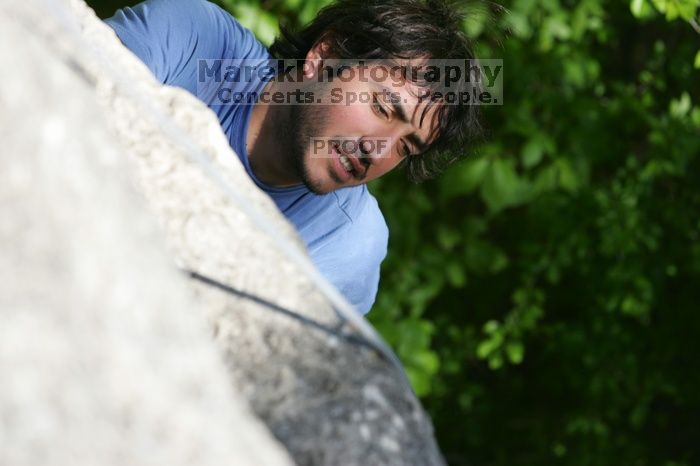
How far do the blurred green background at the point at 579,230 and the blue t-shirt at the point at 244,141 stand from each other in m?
0.84

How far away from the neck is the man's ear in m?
0.26

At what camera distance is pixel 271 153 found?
7.00ft

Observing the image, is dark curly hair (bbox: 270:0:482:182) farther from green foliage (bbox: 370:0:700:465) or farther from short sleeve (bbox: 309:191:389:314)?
green foliage (bbox: 370:0:700:465)

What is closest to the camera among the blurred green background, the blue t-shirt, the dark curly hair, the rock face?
the rock face

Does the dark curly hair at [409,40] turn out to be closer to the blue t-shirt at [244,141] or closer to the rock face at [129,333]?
the blue t-shirt at [244,141]

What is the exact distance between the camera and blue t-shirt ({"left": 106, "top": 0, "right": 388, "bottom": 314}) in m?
2.03

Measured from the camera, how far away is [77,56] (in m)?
0.97

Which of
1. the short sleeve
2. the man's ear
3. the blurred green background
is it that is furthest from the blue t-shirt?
the blurred green background

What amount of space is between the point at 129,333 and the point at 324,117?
1402 millimetres

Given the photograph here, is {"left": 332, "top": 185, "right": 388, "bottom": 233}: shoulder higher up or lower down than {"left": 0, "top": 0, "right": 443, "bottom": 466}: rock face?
lower down

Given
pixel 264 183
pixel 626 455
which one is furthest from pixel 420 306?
pixel 264 183

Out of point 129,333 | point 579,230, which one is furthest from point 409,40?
point 129,333

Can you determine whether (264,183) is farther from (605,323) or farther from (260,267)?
(605,323)

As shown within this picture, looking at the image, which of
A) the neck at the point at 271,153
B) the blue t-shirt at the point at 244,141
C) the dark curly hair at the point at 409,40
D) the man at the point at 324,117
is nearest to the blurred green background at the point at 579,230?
the dark curly hair at the point at 409,40
